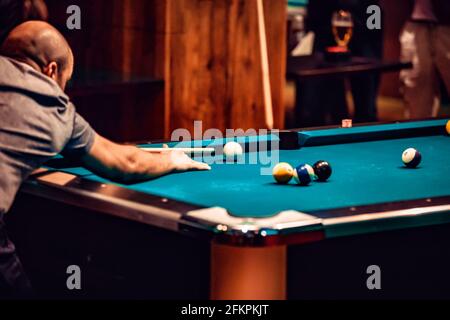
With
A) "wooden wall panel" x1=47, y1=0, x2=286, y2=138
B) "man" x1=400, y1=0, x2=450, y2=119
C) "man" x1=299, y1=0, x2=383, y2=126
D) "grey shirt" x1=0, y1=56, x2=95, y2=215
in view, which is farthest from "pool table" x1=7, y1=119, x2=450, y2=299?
"man" x1=299, y1=0, x2=383, y2=126

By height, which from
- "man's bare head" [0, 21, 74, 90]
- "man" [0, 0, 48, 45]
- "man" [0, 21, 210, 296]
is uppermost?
"man" [0, 0, 48, 45]

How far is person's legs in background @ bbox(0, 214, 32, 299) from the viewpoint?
311cm

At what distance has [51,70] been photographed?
10.6 feet

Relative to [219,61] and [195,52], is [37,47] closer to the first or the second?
[195,52]

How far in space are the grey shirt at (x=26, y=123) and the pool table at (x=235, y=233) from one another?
12 centimetres

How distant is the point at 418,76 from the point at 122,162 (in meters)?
5.21

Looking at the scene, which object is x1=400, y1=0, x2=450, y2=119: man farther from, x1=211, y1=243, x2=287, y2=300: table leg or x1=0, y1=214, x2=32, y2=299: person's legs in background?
x1=211, y1=243, x2=287, y2=300: table leg

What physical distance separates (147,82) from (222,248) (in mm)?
3180

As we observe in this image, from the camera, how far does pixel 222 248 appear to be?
267cm

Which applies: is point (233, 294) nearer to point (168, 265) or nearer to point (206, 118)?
point (168, 265)

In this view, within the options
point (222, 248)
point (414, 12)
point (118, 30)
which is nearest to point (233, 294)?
point (222, 248)

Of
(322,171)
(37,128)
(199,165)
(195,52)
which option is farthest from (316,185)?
(195,52)

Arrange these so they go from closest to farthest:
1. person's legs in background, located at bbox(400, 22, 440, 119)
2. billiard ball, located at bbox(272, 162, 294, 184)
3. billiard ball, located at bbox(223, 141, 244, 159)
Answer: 1. billiard ball, located at bbox(272, 162, 294, 184)
2. billiard ball, located at bbox(223, 141, 244, 159)
3. person's legs in background, located at bbox(400, 22, 440, 119)

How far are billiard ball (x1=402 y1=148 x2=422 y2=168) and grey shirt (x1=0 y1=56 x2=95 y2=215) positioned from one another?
1.17 meters
